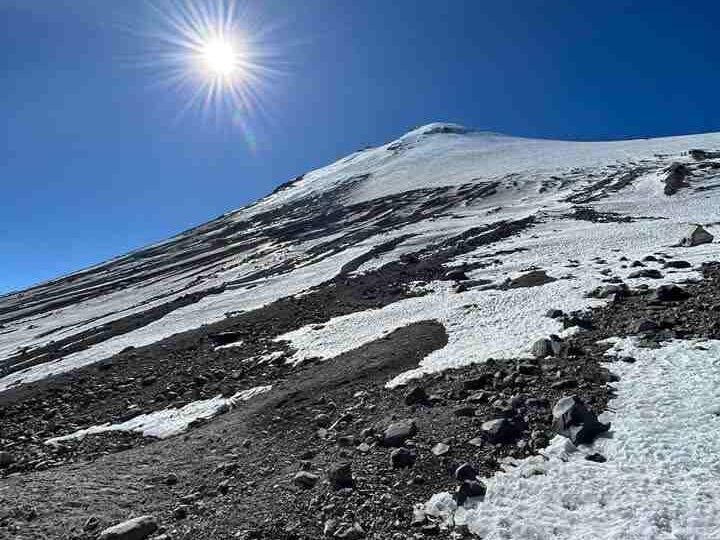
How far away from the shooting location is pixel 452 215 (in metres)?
61.2

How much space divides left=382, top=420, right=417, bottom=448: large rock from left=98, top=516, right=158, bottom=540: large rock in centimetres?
525

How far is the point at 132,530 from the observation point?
8820 millimetres

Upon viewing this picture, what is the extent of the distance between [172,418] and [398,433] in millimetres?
9488

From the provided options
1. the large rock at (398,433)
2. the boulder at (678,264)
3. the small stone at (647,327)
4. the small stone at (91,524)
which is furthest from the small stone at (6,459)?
the boulder at (678,264)

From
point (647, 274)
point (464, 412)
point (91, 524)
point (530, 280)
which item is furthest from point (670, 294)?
point (91, 524)

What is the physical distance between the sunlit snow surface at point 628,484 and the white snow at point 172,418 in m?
10.0

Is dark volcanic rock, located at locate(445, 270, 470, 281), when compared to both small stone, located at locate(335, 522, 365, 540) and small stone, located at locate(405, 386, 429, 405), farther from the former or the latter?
small stone, located at locate(335, 522, 365, 540)

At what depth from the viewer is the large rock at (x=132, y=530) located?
8.69 meters

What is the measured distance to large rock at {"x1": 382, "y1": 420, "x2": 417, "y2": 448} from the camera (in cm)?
1094

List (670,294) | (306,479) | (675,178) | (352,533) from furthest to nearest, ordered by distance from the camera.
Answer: (675,178) → (670,294) → (306,479) → (352,533)

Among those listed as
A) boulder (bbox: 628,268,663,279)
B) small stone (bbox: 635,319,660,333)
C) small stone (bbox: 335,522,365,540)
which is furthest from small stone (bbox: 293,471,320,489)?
boulder (bbox: 628,268,663,279)

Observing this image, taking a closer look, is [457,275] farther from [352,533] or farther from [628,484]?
[352,533]

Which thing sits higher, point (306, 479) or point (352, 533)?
point (306, 479)

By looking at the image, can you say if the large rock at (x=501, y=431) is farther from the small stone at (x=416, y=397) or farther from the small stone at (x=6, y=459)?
the small stone at (x=6, y=459)
